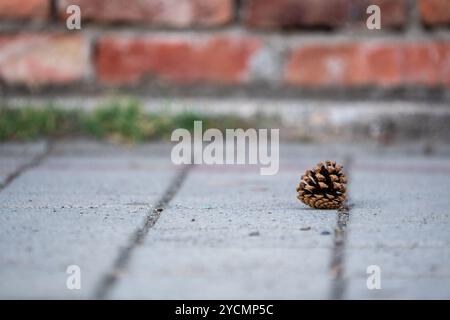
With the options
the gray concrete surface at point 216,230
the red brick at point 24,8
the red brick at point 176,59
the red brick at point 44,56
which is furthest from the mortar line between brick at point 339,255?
the red brick at point 24,8

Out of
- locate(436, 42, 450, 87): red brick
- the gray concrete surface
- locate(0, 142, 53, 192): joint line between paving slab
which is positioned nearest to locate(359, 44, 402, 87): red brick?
locate(436, 42, 450, 87): red brick

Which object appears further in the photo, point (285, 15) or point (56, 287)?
point (285, 15)

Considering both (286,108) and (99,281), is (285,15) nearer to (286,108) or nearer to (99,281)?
(286,108)

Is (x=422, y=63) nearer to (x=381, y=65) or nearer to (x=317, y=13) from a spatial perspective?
(x=381, y=65)

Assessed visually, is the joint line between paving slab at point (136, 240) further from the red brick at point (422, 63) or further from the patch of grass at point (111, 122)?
the red brick at point (422, 63)

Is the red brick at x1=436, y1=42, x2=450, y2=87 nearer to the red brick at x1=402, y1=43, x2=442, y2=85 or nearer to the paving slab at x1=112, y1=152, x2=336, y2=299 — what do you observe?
the red brick at x1=402, y1=43, x2=442, y2=85
